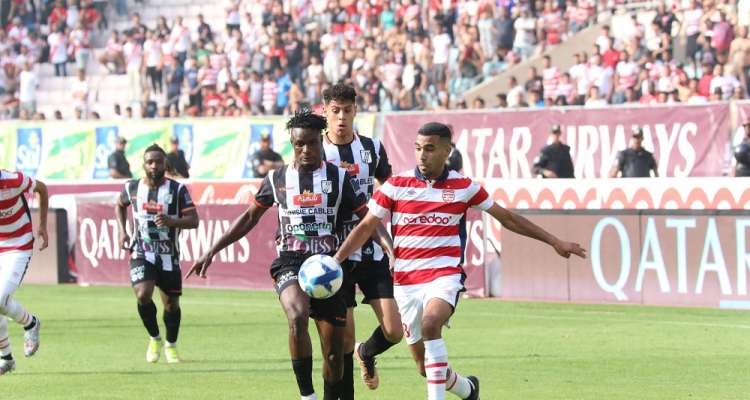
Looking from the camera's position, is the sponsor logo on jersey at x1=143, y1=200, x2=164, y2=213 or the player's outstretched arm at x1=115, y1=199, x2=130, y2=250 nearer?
the sponsor logo on jersey at x1=143, y1=200, x2=164, y2=213

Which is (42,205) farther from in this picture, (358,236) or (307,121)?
(358,236)

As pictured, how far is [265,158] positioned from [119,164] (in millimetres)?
4006

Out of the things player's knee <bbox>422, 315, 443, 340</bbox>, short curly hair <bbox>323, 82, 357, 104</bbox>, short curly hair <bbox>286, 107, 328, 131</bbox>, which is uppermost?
short curly hair <bbox>323, 82, 357, 104</bbox>

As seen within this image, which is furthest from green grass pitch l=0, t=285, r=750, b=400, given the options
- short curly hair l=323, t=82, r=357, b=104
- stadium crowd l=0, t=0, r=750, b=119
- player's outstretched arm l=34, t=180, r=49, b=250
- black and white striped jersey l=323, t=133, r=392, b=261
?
Answer: stadium crowd l=0, t=0, r=750, b=119

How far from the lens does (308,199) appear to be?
34.4 feet

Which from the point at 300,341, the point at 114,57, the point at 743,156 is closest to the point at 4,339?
the point at 300,341

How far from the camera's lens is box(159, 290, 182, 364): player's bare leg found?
48.9 feet

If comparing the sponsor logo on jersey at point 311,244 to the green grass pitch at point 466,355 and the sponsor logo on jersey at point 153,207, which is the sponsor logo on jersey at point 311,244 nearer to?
the green grass pitch at point 466,355

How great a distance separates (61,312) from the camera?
837 inches

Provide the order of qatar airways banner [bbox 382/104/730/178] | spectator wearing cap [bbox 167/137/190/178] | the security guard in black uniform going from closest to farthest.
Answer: the security guard in black uniform, qatar airways banner [bbox 382/104/730/178], spectator wearing cap [bbox 167/137/190/178]

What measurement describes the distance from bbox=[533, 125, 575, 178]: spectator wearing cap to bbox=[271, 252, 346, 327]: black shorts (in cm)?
1439

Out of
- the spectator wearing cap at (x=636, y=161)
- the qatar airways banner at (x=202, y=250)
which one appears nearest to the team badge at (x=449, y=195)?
the spectator wearing cap at (x=636, y=161)

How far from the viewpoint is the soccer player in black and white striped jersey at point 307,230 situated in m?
10.3

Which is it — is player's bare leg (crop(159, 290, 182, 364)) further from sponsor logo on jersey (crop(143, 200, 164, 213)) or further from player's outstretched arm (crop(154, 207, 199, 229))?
sponsor logo on jersey (crop(143, 200, 164, 213))
